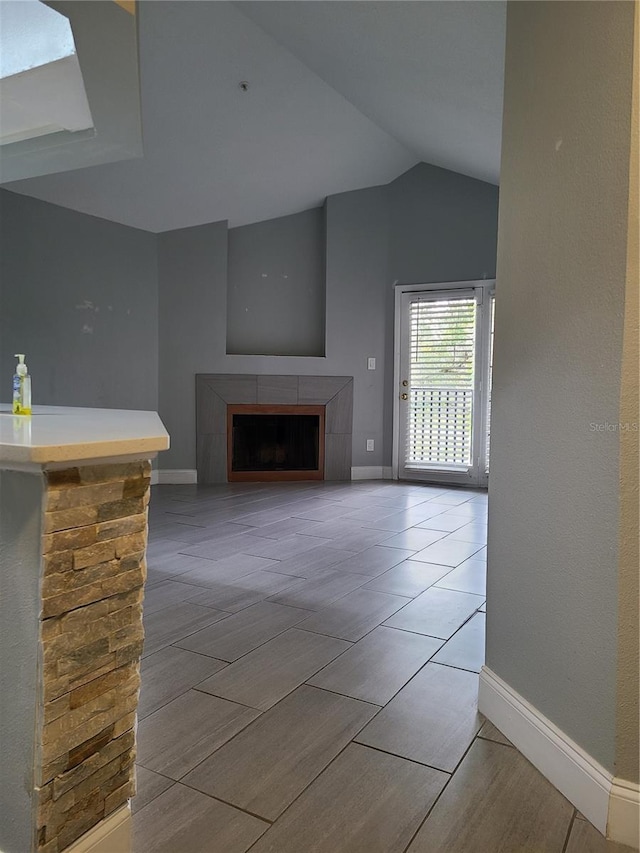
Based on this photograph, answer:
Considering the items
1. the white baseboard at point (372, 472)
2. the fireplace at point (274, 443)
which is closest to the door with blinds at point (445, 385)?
the white baseboard at point (372, 472)

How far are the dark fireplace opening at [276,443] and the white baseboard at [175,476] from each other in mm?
408

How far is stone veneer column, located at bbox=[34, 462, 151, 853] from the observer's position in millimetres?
1066

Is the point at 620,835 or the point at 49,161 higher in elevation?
the point at 49,161

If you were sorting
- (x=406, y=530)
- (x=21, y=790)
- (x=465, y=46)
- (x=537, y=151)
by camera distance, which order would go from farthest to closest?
(x=406, y=530) → (x=465, y=46) → (x=537, y=151) → (x=21, y=790)

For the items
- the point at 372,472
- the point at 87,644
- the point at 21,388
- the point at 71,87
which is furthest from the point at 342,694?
the point at 372,472

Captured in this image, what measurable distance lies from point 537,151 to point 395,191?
499 cm

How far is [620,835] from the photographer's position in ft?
4.54

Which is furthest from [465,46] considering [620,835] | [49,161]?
[620,835]

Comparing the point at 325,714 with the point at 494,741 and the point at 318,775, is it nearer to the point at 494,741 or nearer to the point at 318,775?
the point at 318,775

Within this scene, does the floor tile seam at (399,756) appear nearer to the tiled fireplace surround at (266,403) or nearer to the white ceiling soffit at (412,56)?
the white ceiling soffit at (412,56)

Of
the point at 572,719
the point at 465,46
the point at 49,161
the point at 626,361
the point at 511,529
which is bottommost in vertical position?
the point at 572,719

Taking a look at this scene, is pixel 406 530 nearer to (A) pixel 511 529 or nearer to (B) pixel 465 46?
(A) pixel 511 529

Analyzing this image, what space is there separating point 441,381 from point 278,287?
74.5 inches

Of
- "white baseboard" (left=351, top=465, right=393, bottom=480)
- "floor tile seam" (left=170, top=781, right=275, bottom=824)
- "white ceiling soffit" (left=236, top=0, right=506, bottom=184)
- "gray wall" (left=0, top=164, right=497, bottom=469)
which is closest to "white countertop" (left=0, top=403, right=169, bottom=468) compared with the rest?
"floor tile seam" (left=170, top=781, right=275, bottom=824)
